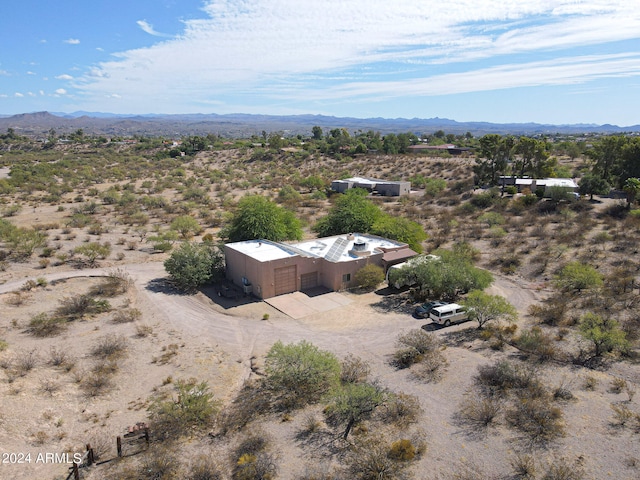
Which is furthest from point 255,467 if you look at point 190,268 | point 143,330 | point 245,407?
point 190,268

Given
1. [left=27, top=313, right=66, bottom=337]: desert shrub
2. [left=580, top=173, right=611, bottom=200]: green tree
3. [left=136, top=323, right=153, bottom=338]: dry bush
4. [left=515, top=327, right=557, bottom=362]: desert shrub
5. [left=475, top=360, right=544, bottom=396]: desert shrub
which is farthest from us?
[left=580, top=173, right=611, bottom=200]: green tree

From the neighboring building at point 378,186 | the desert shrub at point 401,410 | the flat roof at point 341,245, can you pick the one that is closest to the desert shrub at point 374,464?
the desert shrub at point 401,410

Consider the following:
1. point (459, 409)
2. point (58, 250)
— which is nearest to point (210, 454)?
point (459, 409)

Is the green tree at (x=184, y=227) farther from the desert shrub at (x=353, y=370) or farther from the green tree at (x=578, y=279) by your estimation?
the green tree at (x=578, y=279)

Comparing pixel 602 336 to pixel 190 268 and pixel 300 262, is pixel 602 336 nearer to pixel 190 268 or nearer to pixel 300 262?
pixel 300 262

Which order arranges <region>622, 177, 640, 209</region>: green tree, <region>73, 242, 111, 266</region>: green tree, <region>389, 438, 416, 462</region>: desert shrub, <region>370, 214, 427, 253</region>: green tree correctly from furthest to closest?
<region>622, 177, 640, 209</region>: green tree < <region>370, 214, 427, 253</region>: green tree < <region>73, 242, 111, 266</region>: green tree < <region>389, 438, 416, 462</region>: desert shrub

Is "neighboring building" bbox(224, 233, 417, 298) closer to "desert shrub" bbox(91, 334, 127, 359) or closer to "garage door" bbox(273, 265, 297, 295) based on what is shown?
"garage door" bbox(273, 265, 297, 295)

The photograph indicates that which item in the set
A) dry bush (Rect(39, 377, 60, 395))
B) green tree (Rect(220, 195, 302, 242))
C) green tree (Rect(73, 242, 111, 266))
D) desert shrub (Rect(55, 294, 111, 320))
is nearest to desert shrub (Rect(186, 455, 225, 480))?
dry bush (Rect(39, 377, 60, 395))
